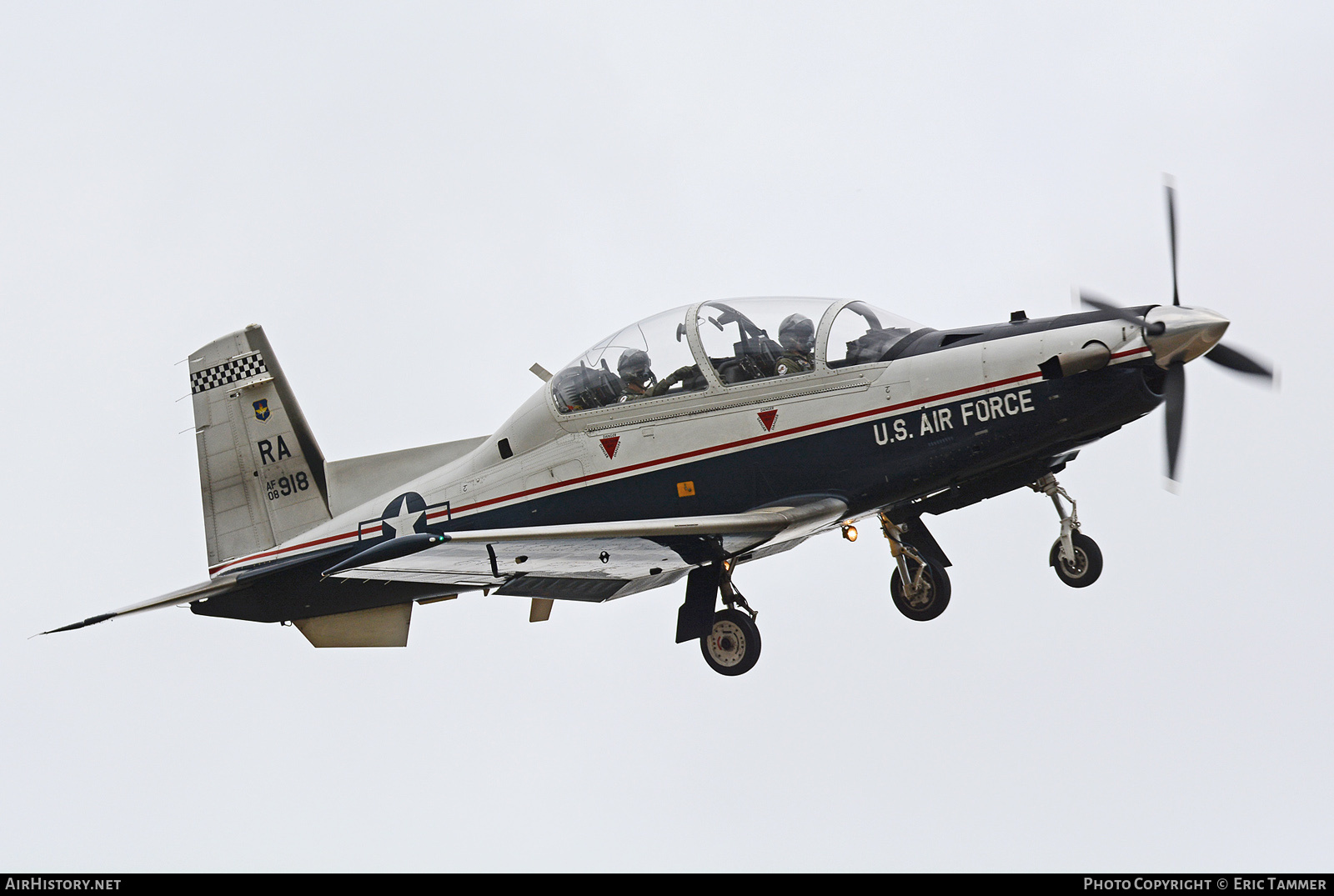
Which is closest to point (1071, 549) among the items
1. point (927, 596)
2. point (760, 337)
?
point (927, 596)

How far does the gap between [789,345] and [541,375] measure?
296 cm

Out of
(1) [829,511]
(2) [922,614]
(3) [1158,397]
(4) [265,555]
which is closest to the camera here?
(3) [1158,397]

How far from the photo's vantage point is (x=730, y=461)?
11766 mm

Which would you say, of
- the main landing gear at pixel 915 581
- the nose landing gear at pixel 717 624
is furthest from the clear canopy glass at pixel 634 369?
the main landing gear at pixel 915 581

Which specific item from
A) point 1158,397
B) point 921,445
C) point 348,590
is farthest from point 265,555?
point 1158,397

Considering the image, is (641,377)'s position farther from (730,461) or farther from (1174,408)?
(1174,408)

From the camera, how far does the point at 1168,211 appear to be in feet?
36.1

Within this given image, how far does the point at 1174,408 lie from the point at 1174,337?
0.67 m

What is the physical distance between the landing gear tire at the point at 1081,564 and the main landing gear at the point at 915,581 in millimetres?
1096

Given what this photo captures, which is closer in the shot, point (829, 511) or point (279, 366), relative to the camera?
point (829, 511)

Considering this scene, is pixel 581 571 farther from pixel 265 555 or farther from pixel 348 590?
pixel 265 555

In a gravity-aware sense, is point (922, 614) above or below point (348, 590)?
below

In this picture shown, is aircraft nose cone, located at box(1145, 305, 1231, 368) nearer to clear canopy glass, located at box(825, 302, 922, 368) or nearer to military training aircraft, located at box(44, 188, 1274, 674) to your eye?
military training aircraft, located at box(44, 188, 1274, 674)

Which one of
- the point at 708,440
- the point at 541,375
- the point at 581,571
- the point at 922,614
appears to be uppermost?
the point at 541,375
